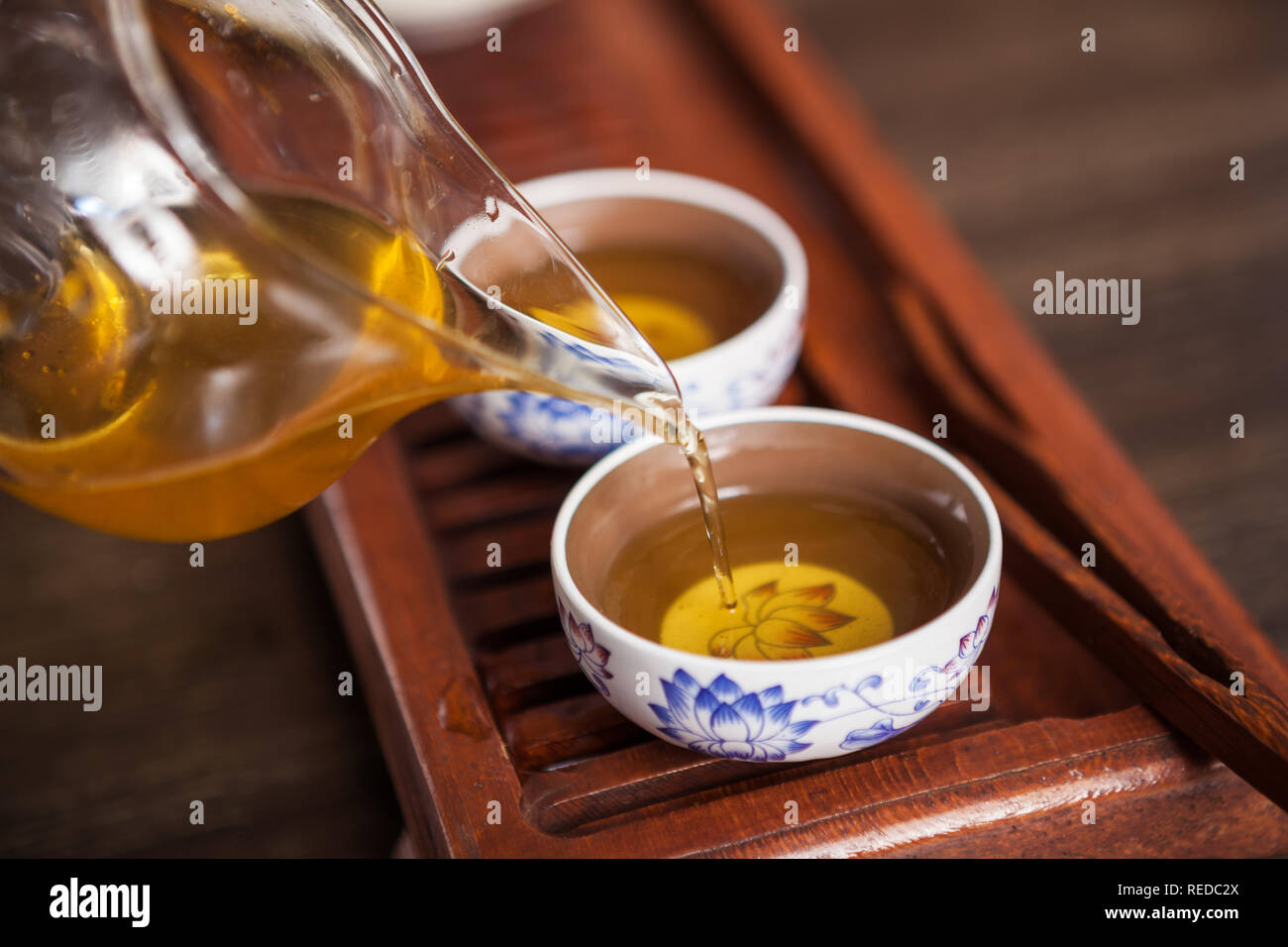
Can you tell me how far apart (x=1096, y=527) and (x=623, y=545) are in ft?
1.01

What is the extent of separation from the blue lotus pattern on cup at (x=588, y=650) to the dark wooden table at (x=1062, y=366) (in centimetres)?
52

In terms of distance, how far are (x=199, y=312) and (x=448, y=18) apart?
87 cm

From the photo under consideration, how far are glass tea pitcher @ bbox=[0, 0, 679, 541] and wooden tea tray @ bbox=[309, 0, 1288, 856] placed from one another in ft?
0.56

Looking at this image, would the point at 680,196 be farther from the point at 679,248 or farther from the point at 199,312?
the point at 199,312

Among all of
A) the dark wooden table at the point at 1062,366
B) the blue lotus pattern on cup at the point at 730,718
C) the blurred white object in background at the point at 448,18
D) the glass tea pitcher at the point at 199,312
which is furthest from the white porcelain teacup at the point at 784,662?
the blurred white object in background at the point at 448,18

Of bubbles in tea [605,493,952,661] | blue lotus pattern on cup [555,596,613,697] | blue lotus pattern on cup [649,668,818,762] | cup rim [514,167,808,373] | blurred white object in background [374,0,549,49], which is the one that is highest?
blurred white object in background [374,0,549,49]

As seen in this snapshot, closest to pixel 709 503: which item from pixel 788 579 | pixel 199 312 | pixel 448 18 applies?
pixel 788 579

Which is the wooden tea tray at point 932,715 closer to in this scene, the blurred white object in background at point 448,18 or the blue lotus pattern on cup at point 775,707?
the blue lotus pattern on cup at point 775,707

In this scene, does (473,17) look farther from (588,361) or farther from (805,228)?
(588,361)

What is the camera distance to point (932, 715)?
769 mm

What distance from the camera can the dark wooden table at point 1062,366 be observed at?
1230 mm

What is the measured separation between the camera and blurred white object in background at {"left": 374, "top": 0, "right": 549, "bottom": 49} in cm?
144

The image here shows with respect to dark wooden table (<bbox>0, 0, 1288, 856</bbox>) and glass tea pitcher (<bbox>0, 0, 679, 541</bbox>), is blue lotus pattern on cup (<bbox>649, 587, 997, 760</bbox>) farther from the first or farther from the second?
dark wooden table (<bbox>0, 0, 1288, 856</bbox>)

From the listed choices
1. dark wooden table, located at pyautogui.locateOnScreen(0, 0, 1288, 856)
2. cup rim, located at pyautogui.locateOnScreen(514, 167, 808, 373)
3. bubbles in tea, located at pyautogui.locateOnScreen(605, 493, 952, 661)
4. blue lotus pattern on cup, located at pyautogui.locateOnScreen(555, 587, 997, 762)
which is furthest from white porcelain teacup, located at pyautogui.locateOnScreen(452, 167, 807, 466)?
dark wooden table, located at pyautogui.locateOnScreen(0, 0, 1288, 856)
